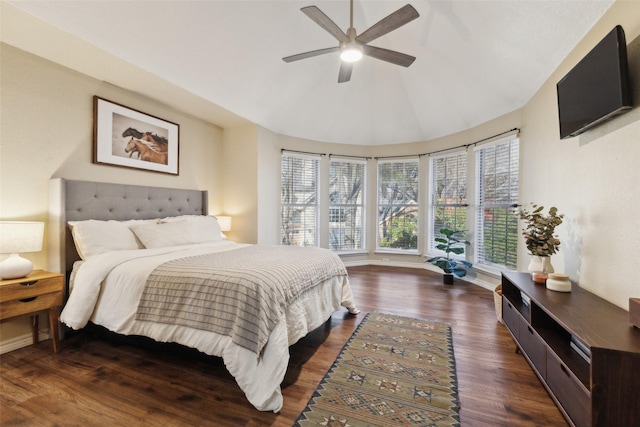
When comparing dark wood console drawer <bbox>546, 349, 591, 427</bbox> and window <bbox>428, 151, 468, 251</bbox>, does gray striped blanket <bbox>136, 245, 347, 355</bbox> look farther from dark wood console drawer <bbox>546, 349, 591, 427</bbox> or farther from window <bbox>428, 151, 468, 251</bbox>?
window <bbox>428, 151, 468, 251</bbox>

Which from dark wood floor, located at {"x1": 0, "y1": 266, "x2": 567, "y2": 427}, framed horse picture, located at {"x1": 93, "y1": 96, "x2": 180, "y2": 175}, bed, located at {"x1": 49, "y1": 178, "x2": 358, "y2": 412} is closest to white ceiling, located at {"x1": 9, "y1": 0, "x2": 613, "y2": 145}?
framed horse picture, located at {"x1": 93, "y1": 96, "x2": 180, "y2": 175}

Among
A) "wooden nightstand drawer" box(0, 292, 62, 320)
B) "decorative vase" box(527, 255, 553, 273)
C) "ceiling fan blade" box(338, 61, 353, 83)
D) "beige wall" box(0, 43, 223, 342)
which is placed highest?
"ceiling fan blade" box(338, 61, 353, 83)

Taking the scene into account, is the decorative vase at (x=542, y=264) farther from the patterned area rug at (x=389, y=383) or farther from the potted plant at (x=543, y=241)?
the patterned area rug at (x=389, y=383)

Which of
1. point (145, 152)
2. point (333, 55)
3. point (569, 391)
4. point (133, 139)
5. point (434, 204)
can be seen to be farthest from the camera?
point (434, 204)

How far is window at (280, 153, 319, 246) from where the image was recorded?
5.20m

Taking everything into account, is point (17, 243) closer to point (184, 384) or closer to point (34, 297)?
point (34, 297)

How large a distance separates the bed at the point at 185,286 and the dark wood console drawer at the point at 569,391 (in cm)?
145

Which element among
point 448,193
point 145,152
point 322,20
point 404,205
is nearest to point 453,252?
point 448,193

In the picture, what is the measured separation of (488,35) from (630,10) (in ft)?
4.05

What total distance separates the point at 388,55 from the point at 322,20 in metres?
0.72

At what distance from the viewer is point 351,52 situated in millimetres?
2469

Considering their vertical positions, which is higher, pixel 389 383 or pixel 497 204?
pixel 497 204

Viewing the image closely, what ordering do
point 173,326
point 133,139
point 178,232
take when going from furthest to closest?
point 133,139 < point 178,232 < point 173,326

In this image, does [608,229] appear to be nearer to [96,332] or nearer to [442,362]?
[442,362]
